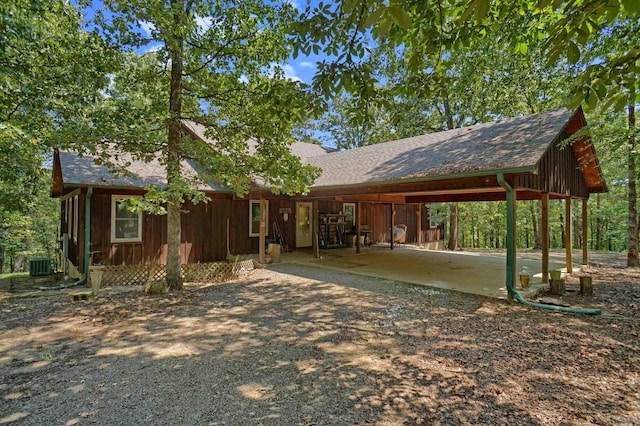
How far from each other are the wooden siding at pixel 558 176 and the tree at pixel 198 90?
4.61 metres

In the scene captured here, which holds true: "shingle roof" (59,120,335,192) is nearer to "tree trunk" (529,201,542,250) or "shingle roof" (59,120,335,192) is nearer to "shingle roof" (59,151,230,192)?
"shingle roof" (59,151,230,192)

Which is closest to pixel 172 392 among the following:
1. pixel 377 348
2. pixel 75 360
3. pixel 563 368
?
pixel 75 360

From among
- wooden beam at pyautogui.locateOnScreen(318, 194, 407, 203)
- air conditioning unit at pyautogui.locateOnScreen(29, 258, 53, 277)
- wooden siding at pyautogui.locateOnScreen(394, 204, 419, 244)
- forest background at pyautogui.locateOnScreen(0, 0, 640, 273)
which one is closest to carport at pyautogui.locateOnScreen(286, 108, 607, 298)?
forest background at pyautogui.locateOnScreen(0, 0, 640, 273)

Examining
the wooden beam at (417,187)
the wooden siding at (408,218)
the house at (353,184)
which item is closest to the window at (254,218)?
the house at (353,184)

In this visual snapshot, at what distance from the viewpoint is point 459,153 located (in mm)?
7613

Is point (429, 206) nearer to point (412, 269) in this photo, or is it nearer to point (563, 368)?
point (412, 269)

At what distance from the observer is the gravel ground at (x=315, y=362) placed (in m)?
2.67

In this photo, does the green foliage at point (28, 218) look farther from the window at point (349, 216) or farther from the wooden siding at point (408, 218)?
the wooden siding at point (408, 218)

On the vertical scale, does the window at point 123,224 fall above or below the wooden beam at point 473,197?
below

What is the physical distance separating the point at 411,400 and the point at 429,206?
16211 millimetres

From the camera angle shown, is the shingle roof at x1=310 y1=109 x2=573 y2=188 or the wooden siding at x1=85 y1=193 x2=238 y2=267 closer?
the shingle roof at x1=310 y1=109 x2=573 y2=188

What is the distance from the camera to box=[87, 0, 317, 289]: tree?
592 cm

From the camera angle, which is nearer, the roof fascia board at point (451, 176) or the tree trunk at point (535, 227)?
the roof fascia board at point (451, 176)

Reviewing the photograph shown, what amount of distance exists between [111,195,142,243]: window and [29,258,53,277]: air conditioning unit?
3.00 m
